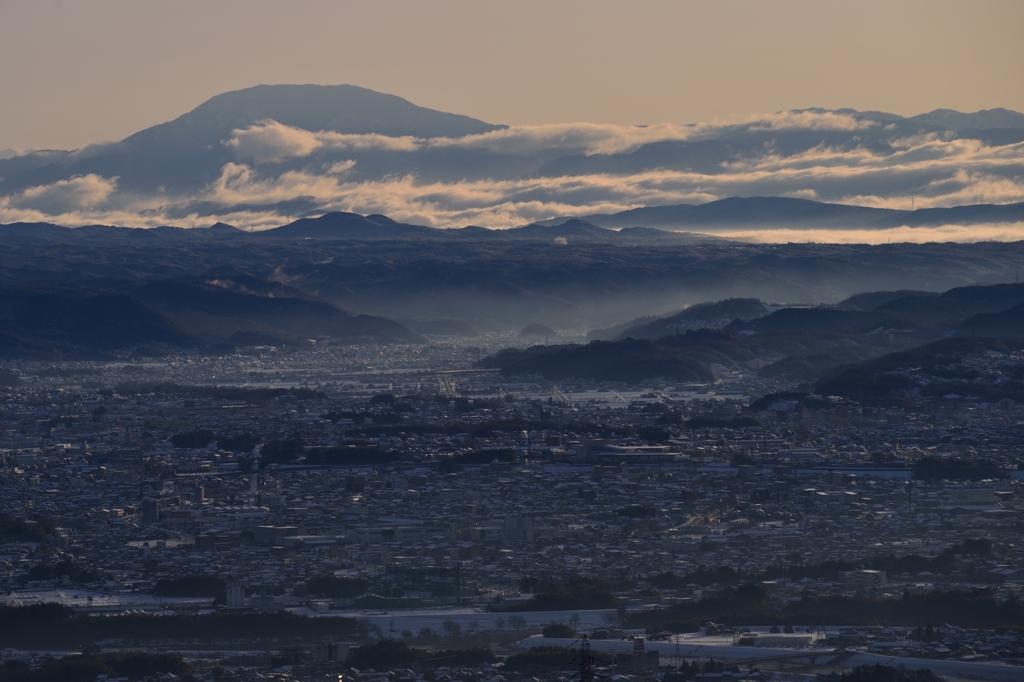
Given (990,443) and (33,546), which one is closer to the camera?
(33,546)

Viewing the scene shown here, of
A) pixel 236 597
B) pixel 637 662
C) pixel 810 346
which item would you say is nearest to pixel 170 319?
pixel 810 346

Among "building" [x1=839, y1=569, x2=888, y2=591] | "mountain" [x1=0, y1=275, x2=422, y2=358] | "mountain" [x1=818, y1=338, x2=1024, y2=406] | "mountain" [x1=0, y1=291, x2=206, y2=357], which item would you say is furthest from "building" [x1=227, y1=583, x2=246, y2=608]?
"mountain" [x1=0, y1=291, x2=206, y2=357]

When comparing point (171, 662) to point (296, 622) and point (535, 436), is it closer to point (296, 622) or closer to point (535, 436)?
point (296, 622)

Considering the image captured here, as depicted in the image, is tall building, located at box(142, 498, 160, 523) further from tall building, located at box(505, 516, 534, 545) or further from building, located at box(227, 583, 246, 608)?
building, located at box(227, 583, 246, 608)

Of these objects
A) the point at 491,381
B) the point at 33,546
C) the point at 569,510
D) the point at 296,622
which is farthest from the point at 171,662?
the point at 491,381

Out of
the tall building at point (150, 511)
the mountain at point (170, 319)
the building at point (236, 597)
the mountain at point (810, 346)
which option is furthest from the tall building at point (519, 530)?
the mountain at point (170, 319)

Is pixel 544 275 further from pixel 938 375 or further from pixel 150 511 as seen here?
pixel 150 511

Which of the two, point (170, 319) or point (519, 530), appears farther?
point (170, 319)

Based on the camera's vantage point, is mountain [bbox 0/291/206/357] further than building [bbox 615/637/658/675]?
Yes

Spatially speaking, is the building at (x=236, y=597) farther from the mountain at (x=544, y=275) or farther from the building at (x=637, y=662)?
the mountain at (x=544, y=275)

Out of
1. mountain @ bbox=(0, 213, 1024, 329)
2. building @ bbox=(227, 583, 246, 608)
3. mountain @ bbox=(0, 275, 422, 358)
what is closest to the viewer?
building @ bbox=(227, 583, 246, 608)

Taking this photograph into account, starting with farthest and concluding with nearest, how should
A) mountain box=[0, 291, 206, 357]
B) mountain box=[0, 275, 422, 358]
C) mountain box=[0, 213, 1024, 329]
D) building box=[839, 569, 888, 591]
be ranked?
mountain box=[0, 213, 1024, 329]
mountain box=[0, 275, 422, 358]
mountain box=[0, 291, 206, 357]
building box=[839, 569, 888, 591]
